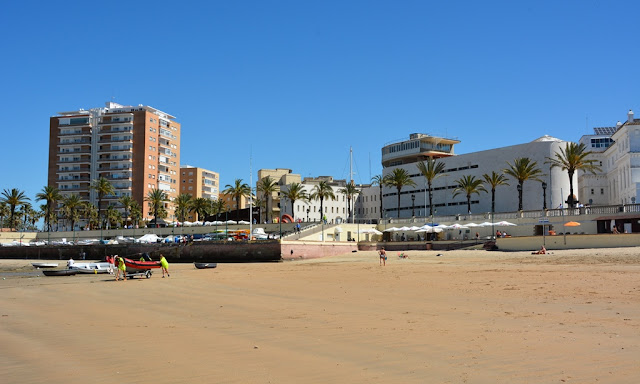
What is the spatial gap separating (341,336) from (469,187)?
223 feet

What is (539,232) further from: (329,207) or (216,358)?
(329,207)

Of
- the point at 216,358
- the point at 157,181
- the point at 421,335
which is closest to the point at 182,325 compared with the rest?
the point at 216,358

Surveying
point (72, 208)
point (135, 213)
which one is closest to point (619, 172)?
point (135, 213)

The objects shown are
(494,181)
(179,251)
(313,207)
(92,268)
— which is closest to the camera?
(92,268)

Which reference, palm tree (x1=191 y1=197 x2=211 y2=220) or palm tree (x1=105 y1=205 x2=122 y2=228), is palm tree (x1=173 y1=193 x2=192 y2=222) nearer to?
palm tree (x1=191 y1=197 x2=211 y2=220)

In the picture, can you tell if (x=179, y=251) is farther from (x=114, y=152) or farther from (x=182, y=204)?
(x=114, y=152)

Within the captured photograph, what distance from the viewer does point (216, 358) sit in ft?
31.7

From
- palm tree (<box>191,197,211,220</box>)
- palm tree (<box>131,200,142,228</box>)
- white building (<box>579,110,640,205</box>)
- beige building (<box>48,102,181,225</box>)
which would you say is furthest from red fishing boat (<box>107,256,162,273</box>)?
beige building (<box>48,102,181,225</box>)

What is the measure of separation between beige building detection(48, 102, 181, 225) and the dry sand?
4252 inches

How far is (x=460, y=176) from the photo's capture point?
3524 inches

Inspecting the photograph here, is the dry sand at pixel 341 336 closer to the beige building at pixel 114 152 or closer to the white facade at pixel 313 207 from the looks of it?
the white facade at pixel 313 207

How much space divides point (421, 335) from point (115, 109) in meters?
130

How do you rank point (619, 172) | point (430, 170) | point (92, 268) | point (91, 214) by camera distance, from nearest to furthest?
point (92, 268)
point (619, 172)
point (430, 170)
point (91, 214)

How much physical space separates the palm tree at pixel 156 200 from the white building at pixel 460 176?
44.6 meters
